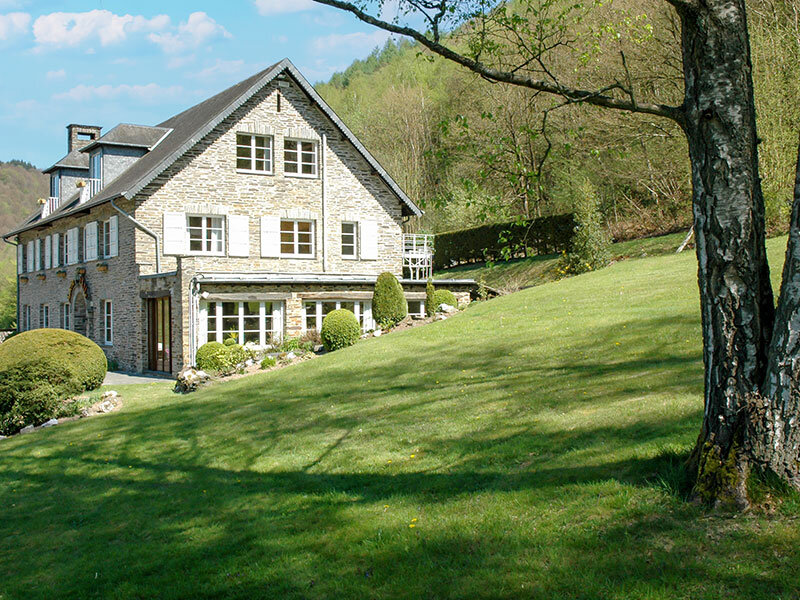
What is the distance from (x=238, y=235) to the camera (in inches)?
948

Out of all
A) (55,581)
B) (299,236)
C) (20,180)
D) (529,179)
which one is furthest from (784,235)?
(20,180)

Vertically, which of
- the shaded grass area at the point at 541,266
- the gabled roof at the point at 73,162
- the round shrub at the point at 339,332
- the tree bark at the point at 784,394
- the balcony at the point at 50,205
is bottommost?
the round shrub at the point at 339,332

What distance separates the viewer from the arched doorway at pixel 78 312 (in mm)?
27594

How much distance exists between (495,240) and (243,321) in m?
17.6

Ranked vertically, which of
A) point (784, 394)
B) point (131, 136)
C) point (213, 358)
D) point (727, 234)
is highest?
point (131, 136)

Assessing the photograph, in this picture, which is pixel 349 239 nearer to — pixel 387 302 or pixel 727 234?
pixel 387 302

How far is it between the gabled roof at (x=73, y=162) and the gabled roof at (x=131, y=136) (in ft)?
13.4

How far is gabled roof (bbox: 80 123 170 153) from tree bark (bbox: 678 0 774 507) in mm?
26347

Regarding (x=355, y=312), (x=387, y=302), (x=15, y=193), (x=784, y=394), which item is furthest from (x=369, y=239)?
(x=15, y=193)

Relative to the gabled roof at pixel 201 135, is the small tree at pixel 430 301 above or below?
below

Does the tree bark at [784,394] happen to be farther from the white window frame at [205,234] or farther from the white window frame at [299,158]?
the white window frame at [299,158]

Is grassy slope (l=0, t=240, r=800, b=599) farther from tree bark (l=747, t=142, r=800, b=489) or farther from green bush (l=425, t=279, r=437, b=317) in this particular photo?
green bush (l=425, t=279, r=437, b=317)

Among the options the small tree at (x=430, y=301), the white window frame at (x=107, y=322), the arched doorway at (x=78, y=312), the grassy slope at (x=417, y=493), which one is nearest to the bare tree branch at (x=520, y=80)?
the grassy slope at (x=417, y=493)

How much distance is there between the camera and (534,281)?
94.7 ft
